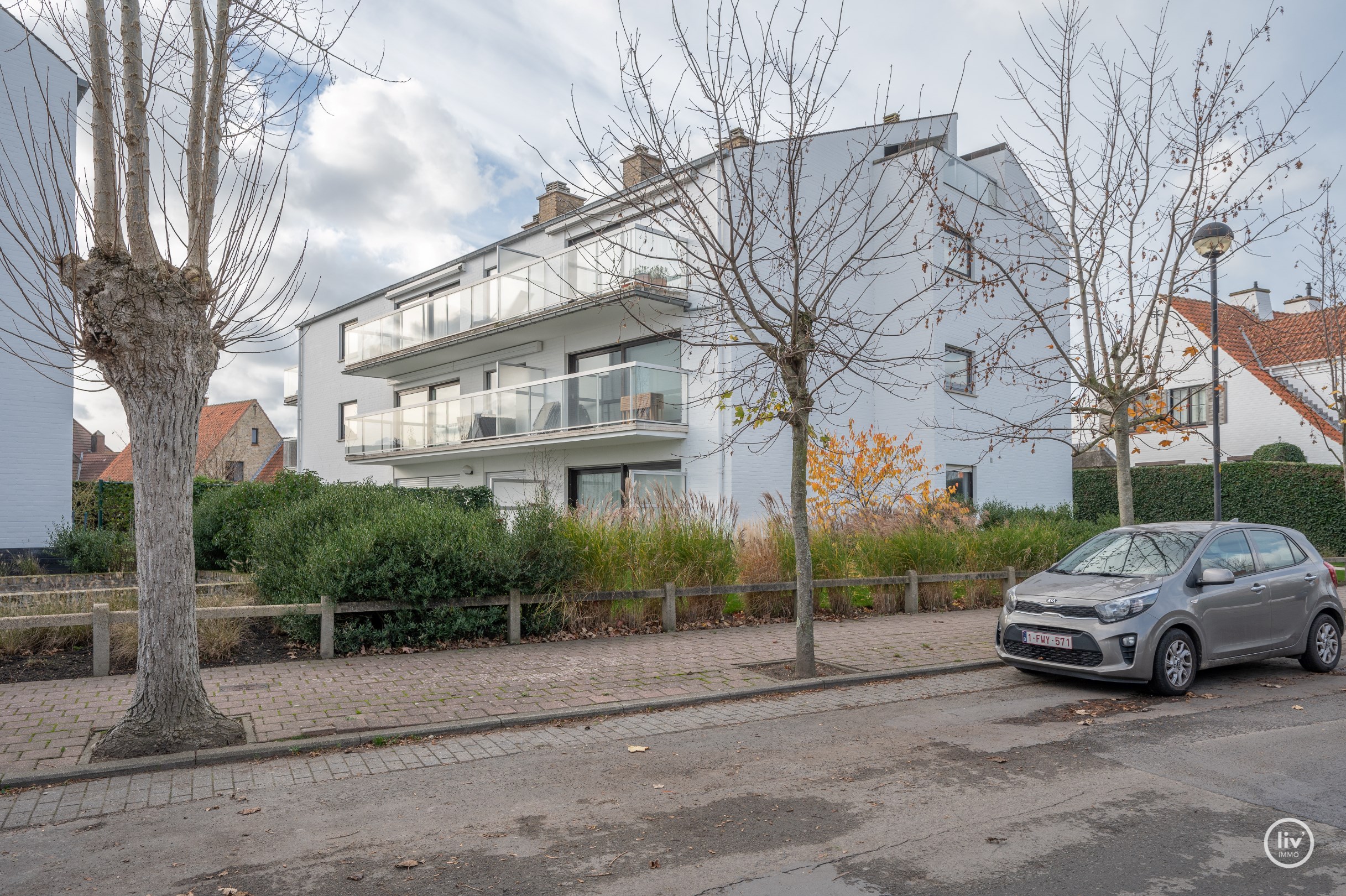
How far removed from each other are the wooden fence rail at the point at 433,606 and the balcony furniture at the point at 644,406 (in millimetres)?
6567

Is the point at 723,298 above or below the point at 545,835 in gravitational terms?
above

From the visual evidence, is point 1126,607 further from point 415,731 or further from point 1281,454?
point 1281,454

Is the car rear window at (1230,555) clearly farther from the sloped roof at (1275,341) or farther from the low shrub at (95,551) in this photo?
the low shrub at (95,551)

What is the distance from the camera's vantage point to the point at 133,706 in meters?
5.79

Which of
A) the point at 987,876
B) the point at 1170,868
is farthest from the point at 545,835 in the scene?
the point at 1170,868

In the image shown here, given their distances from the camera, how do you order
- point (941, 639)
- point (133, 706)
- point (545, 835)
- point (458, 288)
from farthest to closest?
1. point (458, 288)
2. point (941, 639)
3. point (133, 706)
4. point (545, 835)

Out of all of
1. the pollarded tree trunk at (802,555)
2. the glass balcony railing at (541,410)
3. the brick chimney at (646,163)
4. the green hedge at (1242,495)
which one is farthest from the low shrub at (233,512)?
the green hedge at (1242,495)

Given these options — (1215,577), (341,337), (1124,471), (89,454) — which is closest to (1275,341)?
Answer: (1124,471)

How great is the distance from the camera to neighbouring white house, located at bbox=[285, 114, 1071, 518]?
705 inches

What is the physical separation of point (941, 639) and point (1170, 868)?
669cm

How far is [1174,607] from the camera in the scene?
7680 millimetres

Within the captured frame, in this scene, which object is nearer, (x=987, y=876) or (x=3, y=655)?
(x=987, y=876)

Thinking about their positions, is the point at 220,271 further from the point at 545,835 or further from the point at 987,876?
the point at 987,876

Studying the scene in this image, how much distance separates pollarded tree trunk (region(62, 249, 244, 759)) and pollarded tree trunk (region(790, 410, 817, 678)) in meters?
4.86
